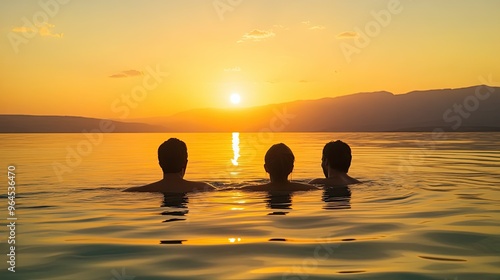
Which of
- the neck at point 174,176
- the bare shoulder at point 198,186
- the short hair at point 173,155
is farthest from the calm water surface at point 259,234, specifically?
the short hair at point 173,155

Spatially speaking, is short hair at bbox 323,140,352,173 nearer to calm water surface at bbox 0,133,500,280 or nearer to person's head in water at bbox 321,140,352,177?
person's head in water at bbox 321,140,352,177

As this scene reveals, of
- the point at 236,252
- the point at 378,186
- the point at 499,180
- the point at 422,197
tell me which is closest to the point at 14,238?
the point at 236,252

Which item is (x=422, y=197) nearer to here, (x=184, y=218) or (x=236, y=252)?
(x=184, y=218)

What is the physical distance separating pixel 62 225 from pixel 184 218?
196 cm

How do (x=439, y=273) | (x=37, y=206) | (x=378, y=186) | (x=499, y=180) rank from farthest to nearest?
(x=499, y=180)
(x=378, y=186)
(x=37, y=206)
(x=439, y=273)

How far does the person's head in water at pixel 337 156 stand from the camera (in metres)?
12.2

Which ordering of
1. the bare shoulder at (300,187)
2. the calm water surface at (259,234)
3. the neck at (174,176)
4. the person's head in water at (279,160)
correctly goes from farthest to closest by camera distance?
1. the bare shoulder at (300,187)
2. the neck at (174,176)
3. the person's head in water at (279,160)
4. the calm water surface at (259,234)

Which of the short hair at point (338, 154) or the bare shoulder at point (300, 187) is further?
the short hair at point (338, 154)

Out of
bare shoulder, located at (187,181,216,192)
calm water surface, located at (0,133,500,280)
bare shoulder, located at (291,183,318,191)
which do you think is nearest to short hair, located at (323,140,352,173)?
calm water surface, located at (0,133,500,280)

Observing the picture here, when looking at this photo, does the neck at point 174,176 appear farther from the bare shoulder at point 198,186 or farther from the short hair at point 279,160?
the short hair at point 279,160

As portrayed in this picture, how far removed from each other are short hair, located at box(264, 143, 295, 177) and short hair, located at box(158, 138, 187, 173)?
1.87 m

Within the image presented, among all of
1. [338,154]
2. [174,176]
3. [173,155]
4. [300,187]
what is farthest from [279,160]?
[174,176]

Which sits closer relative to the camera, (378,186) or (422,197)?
(422,197)

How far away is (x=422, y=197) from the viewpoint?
11562 mm
